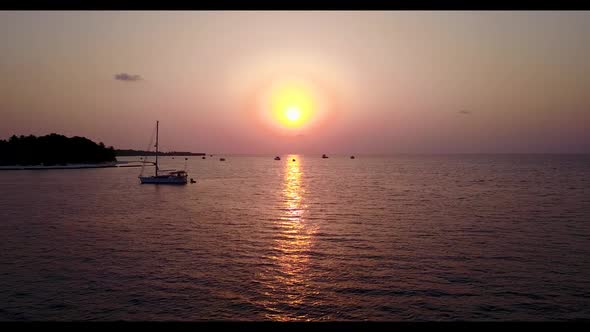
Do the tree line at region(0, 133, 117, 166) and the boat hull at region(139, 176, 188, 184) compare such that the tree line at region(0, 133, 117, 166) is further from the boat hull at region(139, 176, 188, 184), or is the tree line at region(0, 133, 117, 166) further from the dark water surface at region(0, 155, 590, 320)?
the dark water surface at region(0, 155, 590, 320)

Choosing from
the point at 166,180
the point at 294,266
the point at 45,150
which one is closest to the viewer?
the point at 294,266

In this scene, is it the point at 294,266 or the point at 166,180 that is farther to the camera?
the point at 166,180


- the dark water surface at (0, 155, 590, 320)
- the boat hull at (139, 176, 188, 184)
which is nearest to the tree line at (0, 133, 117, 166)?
the boat hull at (139, 176, 188, 184)

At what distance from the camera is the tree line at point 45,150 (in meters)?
159

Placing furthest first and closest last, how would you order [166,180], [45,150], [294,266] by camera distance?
[45,150] → [166,180] → [294,266]

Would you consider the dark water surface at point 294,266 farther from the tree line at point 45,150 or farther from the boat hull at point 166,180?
the tree line at point 45,150

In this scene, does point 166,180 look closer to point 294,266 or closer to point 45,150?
point 294,266

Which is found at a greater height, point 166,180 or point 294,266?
point 166,180

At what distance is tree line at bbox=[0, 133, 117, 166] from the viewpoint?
522ft

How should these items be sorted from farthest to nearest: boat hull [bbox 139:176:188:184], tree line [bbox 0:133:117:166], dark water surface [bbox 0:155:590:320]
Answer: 1. tree line [bbox 0:133:117:166]
2. boat hull [bbox 139:176:188:184]
3. dark water surface [bbox 0:155:590:320]

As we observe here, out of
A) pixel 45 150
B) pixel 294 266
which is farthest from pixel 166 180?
pixel 45 150

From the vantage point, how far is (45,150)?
162m

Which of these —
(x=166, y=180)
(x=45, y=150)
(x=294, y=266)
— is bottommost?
(x=294, y=266)

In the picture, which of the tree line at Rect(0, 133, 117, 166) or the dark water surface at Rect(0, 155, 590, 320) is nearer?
the dark water surface at Rect(0, 155, 590, 320)
